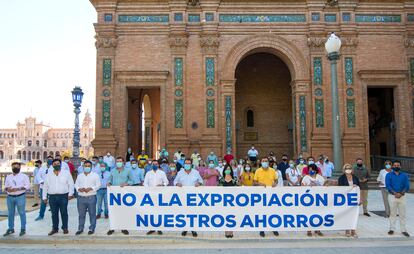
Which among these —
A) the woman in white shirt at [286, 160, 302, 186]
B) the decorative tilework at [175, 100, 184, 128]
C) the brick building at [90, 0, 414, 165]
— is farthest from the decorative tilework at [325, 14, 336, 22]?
the woman in white shirt at [286, 160, 302, 186]

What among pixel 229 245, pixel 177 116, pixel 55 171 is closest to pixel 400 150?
pixel 177 116

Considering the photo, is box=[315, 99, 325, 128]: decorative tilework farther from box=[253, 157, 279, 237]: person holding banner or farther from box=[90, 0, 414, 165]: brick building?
box=[253, 157, 279, 237]: person holding banner

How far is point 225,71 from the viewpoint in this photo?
22672 millimetres

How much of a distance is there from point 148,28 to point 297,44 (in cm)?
902

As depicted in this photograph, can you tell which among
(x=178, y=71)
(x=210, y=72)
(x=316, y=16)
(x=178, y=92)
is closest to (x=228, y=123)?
(x=210, y=72)

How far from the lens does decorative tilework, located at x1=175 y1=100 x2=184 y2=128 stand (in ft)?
72.9

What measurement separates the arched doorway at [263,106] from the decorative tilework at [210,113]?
496cm

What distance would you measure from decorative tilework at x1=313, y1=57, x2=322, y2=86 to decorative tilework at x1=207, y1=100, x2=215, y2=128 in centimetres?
626

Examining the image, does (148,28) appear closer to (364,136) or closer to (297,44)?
(297,44)

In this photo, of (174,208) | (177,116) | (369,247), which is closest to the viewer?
(369,247)

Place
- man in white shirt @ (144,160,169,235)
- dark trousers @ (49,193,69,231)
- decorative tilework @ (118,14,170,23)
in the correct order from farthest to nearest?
decorative tilework @ (118,14,170,23)
man in white shirt @ (144,160,169,235)
dark trousers @ (49,193,69,231)

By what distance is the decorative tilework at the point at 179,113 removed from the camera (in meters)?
22.2

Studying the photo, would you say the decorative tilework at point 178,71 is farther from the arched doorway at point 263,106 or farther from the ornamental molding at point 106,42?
the arched doorway at point 263,106

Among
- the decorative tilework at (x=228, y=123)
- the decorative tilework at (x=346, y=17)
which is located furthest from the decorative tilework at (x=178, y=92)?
the decorative tilework at (x=346, y=17)
